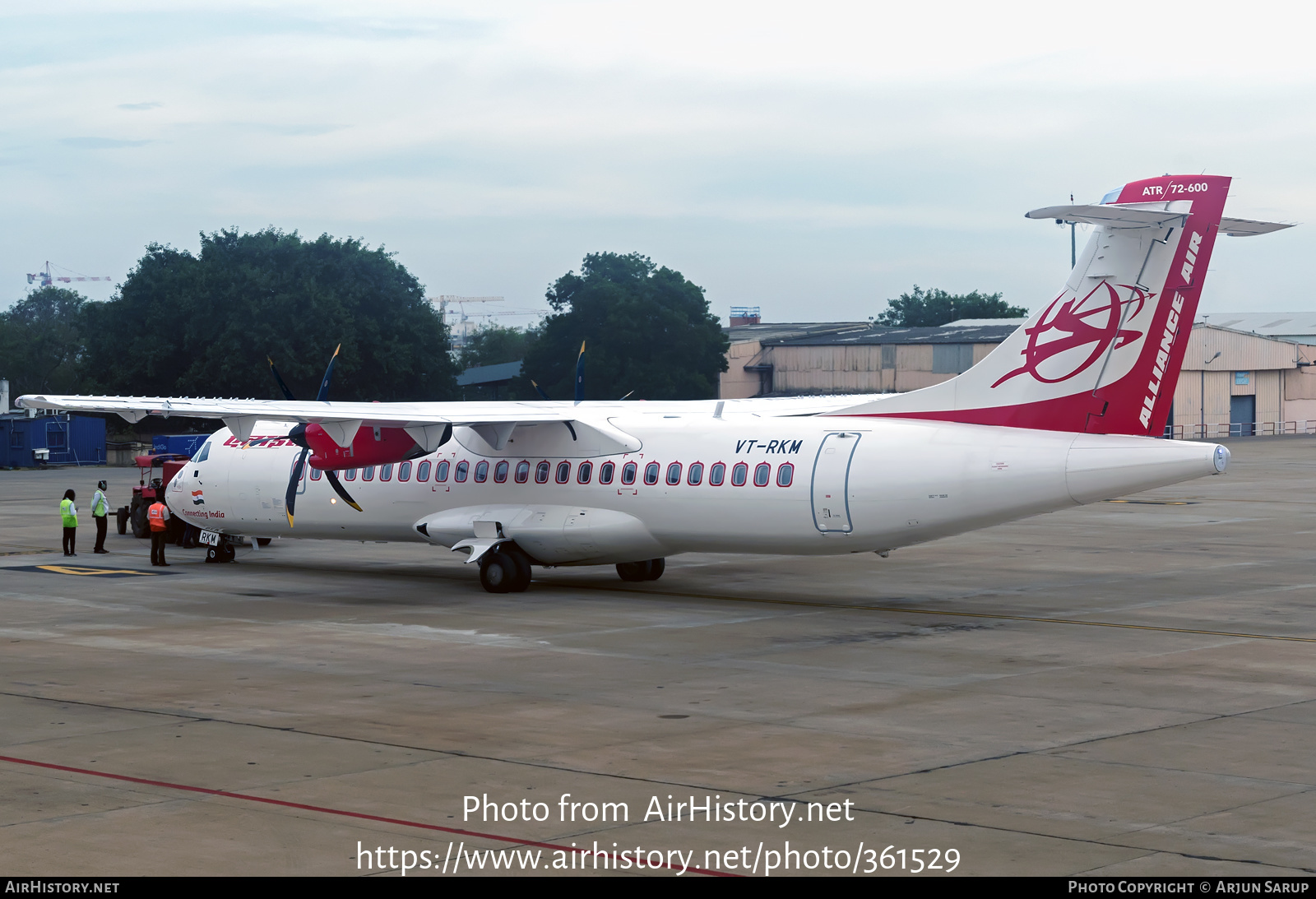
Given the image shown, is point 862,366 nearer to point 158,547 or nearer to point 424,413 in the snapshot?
point 158,547

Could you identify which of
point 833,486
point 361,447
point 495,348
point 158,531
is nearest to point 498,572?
point 361,447

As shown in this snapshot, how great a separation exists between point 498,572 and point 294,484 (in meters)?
5.43

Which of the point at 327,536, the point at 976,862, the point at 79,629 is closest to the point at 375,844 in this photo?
the point at 976,862

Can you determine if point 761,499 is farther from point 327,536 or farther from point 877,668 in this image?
point 327,536

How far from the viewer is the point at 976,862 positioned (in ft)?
30.2

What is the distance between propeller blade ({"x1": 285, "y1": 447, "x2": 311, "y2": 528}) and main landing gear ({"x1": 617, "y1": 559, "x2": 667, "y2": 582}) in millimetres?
6429

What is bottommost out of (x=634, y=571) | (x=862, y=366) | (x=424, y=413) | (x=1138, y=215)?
(x=634, y=571)

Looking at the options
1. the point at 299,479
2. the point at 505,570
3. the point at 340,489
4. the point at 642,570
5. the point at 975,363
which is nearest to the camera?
the point at 505,570

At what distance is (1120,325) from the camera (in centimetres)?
1980

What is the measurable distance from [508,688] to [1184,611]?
11257 millimetres

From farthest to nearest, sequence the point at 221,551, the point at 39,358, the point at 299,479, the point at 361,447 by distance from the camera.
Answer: the point at 39,358
the point at 221,551
the point at 299,479
the point at 361,447

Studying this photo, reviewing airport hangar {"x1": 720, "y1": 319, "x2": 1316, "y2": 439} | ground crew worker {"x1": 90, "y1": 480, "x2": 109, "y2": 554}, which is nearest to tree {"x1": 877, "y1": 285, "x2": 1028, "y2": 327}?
airport hangar {"x1": 720, "y1": 319, "x2": 1316, "y2": 439}

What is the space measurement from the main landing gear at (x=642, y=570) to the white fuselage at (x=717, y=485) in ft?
5.14

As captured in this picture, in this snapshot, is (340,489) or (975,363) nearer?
(340,489)
